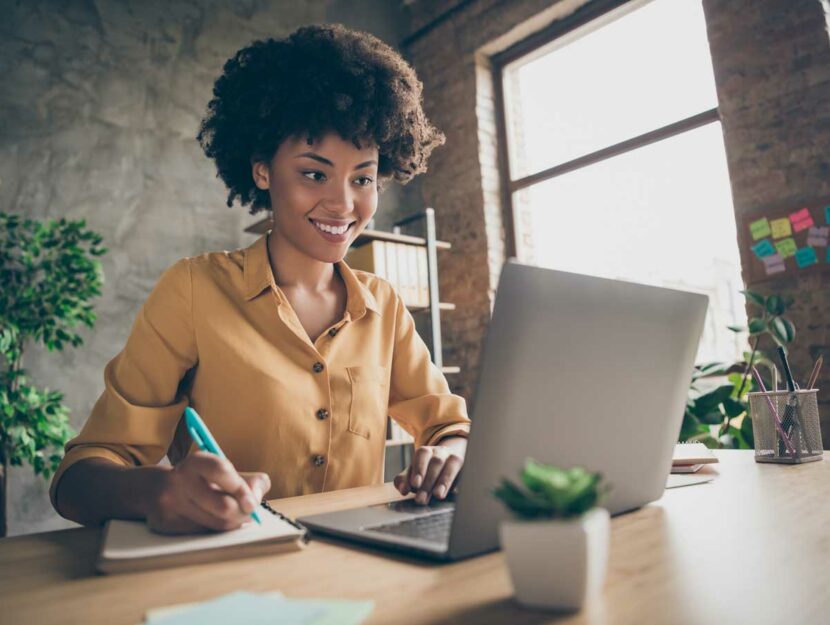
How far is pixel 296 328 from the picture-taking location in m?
1.23

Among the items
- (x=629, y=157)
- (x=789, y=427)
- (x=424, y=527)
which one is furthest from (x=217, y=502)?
(x=629, y=157)

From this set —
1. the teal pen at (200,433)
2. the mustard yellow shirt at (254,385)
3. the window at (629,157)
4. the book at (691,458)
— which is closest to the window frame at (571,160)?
the window at (629,157)

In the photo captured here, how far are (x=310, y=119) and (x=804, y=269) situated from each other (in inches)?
96.2

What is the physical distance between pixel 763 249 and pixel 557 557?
2927 millimetres

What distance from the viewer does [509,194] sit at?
4191 millimetres

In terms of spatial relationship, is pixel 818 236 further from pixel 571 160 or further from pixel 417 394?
pixel 417 394

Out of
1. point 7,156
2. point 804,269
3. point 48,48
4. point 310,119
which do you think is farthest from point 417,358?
point 48,48

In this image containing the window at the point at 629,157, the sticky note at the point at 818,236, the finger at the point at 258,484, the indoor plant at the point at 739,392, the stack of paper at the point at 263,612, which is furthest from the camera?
the window at the point at 629,157

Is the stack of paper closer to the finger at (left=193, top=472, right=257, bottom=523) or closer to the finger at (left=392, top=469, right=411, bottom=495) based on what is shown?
the finger at (left=193, top=472, right=257, bottom=523)

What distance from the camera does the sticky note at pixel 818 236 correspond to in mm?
2717

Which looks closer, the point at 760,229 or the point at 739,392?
the point at 739,392

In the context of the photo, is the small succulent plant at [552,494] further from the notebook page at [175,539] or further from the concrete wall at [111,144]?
the concrete wall at [111,144]

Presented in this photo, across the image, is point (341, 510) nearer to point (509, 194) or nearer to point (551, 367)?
point (551, 367)

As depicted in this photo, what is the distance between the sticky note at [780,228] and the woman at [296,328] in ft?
6.73
